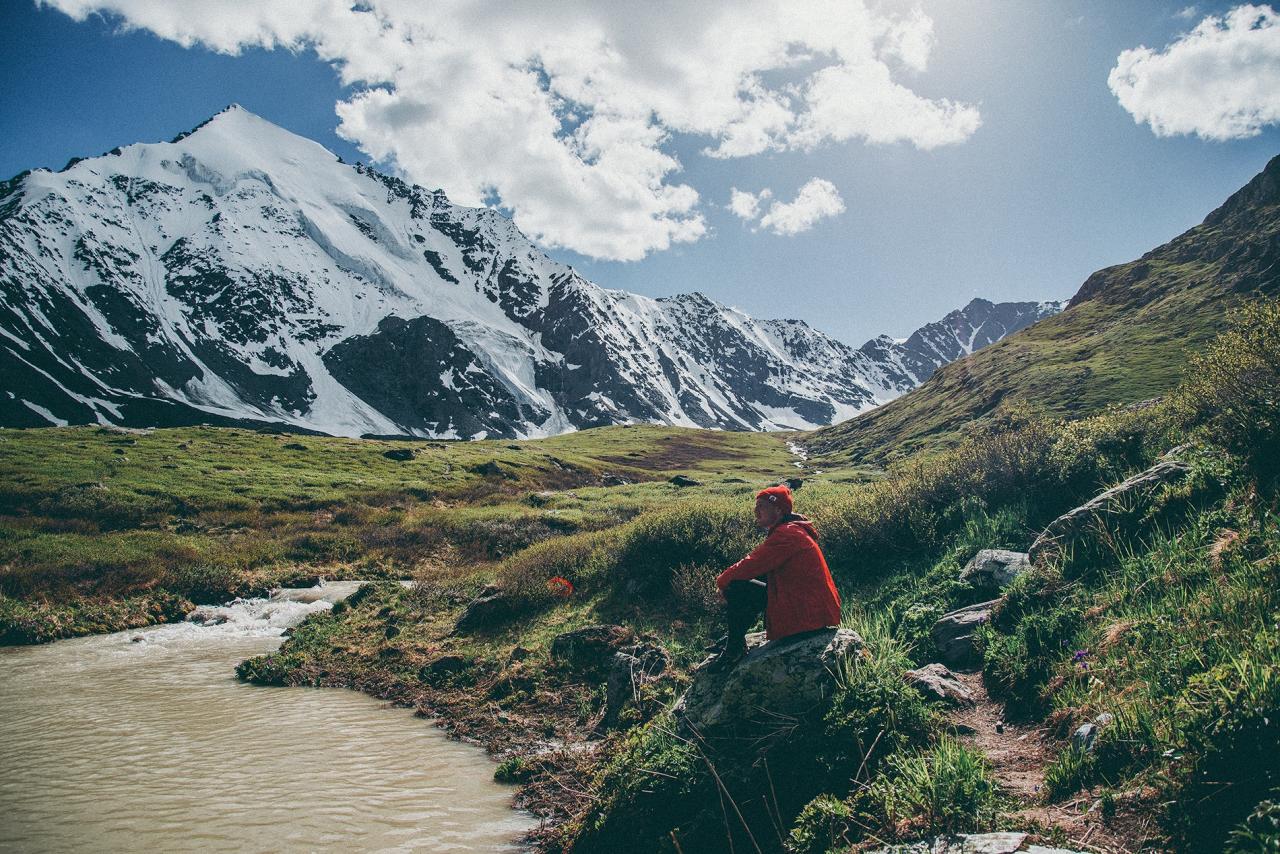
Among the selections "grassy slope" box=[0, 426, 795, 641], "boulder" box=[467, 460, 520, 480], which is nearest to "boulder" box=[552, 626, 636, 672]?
"grassy slope" box=[0, 426, 795, 641]

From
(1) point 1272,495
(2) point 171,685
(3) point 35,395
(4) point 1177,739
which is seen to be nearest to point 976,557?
(1) point 1272,495

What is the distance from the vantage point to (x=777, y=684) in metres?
7.06

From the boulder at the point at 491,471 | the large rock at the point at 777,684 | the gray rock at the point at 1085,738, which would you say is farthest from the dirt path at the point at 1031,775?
the boulder at the point at 491,471

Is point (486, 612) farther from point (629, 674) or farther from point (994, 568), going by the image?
point (994, 568)

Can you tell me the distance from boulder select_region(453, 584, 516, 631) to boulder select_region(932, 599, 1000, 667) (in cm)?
1078

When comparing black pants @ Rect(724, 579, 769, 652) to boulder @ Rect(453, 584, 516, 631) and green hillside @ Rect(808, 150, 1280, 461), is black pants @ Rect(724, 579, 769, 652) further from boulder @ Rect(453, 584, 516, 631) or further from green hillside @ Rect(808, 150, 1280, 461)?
green hillside @ Rect(808, 150, 1280, 461)

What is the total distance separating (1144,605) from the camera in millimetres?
7762

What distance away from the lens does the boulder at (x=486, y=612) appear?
1620cm

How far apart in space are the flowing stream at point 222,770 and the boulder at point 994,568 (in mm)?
8888

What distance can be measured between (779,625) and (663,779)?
2294 millimetres

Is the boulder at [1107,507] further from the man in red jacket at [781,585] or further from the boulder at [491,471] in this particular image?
the boulder at [491,471]

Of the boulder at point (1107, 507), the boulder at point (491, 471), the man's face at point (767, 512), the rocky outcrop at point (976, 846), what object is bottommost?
the rocky outcrop at point (976, 846)

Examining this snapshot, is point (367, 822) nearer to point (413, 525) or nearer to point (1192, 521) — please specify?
point (1192, 521)

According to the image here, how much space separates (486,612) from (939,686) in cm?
1179
